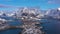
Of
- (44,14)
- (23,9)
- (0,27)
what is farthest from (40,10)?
(0,27)

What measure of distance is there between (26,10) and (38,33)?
49 cm

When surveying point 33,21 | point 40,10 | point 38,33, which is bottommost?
point 38,33

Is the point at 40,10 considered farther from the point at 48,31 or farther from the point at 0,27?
the point at 0,27

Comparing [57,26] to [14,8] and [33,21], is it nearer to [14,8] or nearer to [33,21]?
[33,21]

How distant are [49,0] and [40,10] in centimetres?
25

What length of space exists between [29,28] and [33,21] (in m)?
0.16

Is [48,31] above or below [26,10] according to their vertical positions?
below

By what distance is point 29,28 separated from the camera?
3.04 m

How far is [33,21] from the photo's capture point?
3.08 m

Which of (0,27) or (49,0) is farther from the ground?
(49,0)

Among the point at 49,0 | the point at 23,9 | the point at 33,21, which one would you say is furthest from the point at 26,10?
the point at 49,0

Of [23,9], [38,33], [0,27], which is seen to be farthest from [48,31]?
[0,27]

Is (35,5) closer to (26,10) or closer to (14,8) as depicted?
(26,10)

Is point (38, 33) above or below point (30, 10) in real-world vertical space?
below
